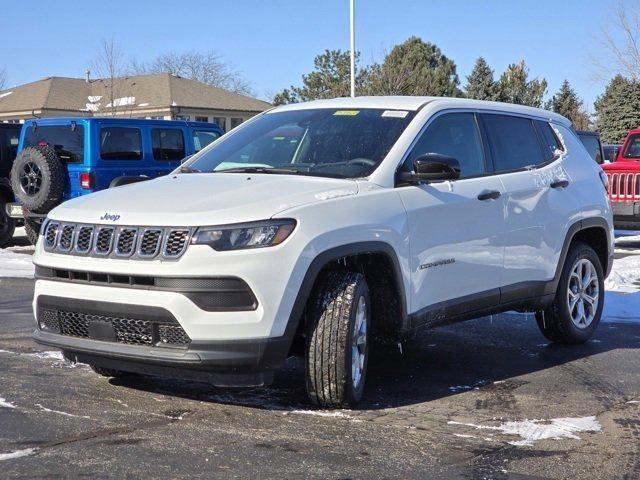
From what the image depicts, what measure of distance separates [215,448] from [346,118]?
2.51m

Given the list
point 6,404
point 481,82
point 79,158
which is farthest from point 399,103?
point 481,82

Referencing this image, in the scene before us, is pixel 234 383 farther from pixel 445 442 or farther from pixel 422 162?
pixel 422 162

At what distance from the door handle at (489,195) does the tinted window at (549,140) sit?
3.42ft

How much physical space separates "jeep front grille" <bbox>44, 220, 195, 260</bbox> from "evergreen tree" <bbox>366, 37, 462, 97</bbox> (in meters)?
35.4

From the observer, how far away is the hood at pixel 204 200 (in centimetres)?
454

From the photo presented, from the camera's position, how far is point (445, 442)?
14.7 ft

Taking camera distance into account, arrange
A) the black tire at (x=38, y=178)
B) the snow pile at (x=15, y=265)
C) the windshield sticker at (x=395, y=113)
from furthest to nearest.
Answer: the black tire at (x=38, y=178), the snow pile at (x=15, y=265), the windshield sticker at (x=395, y=113)

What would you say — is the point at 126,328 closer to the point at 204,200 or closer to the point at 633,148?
the point at 204,200

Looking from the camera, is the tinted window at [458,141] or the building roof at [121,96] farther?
the building roof at [121,96]

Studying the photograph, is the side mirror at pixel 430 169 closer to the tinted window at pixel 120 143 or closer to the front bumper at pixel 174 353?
the front bumper at pixel 174 353

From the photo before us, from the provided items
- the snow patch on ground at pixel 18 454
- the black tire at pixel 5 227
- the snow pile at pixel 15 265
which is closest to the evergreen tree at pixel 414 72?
the black tire at pixel 5 227

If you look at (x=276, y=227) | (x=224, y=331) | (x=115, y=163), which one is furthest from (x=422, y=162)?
(x=115, y=163)

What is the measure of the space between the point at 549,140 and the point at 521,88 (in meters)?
56.1

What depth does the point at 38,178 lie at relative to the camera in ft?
41.3
